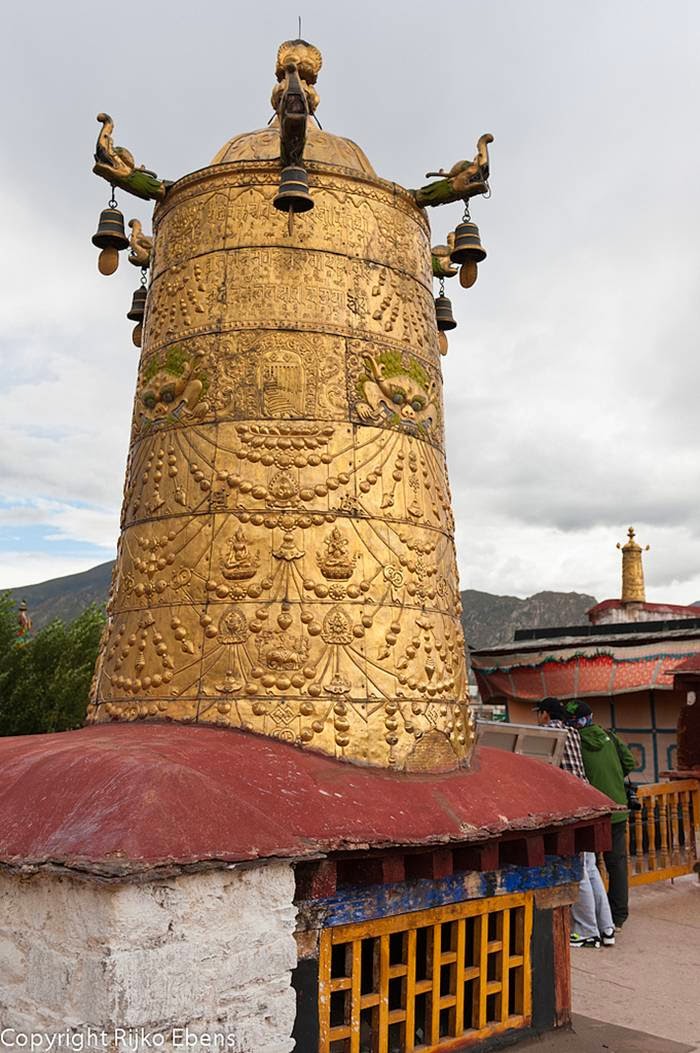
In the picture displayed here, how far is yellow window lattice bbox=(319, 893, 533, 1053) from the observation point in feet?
13.6

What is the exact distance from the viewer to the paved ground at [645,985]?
204 inches

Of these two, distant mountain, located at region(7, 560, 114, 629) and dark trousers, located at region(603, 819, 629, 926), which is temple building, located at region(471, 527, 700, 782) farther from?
distant mountain, located at region(7, 560, 114, 629)

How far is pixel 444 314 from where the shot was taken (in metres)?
6.82

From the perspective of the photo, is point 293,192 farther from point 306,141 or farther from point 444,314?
point 444,314

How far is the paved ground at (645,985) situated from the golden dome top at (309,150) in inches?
214

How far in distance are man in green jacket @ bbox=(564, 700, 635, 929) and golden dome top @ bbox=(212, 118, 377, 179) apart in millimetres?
4915

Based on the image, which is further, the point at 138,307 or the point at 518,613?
the point at 518,613

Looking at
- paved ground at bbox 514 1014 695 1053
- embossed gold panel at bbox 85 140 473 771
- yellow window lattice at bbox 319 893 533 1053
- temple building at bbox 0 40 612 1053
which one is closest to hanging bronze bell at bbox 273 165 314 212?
temple building at bbox 0 40 612 1053

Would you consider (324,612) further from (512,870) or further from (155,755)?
(512,870)

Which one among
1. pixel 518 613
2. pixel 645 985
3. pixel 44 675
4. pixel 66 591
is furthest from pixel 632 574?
pixel 66 591

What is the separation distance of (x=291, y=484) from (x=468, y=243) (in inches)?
87.6

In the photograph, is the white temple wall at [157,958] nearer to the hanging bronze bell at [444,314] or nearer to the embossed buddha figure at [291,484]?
the embossed buddha figure at [291,484]

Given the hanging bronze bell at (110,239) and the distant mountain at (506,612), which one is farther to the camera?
the distant mountain at (506,612)

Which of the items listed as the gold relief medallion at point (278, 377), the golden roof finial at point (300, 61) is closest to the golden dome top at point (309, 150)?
the golden roof finial at point (300, 61)
